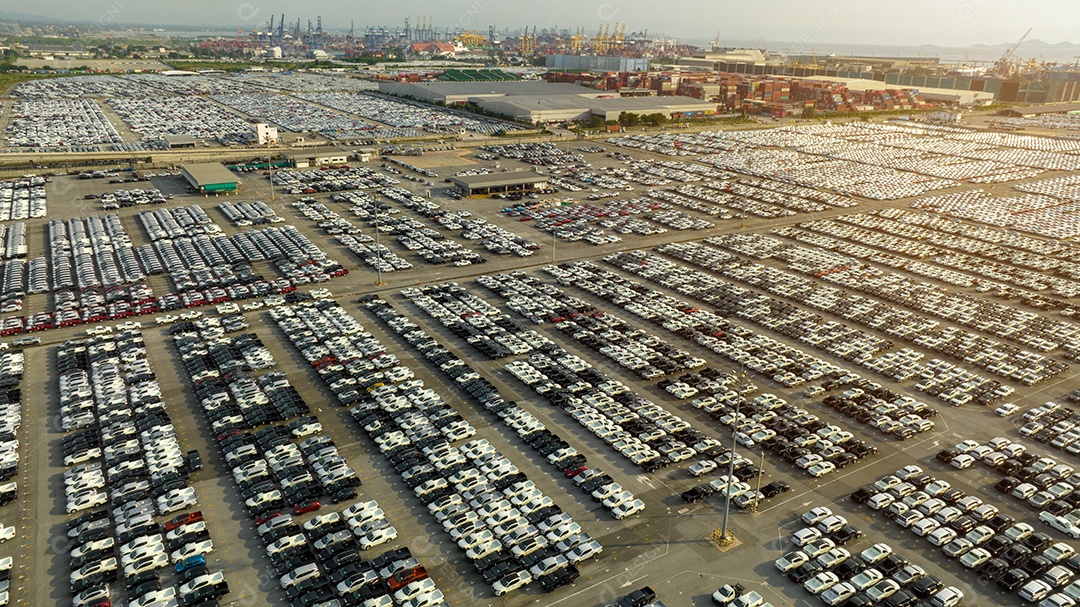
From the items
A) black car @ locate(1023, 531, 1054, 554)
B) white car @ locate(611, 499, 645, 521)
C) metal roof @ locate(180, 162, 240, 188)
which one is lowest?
white car @ locate(611, 499, 645, 521)

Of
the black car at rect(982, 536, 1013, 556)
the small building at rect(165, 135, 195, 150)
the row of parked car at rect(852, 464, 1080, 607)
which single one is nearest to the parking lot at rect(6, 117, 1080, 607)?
the row of parked car at rect(852, 464, 1080, 607)

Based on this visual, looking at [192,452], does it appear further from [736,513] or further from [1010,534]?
[1010,534]

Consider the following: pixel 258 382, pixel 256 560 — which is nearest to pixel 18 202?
pixel 258 382

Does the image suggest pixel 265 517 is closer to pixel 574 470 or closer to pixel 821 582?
pixel 574 470

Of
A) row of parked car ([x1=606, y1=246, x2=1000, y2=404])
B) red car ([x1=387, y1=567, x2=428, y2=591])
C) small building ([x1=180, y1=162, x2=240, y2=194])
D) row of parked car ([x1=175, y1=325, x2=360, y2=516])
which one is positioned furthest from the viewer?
small building ([x1=180, y1=162, x2=240, y2=194])

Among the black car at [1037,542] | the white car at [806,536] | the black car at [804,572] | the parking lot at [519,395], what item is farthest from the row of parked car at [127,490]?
the black car at [1037,542]

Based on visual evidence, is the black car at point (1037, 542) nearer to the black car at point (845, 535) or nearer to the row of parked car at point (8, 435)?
the black car at point (845, 535)

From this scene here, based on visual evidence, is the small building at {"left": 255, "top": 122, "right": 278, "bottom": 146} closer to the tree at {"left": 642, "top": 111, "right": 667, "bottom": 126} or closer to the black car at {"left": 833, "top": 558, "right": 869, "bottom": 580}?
the tree at {"left": 642, "top": 111, "right": 667, "bottom": 126}

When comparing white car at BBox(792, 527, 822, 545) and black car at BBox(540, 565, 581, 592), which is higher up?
white car at BBox(792, 527, 822, 545)
